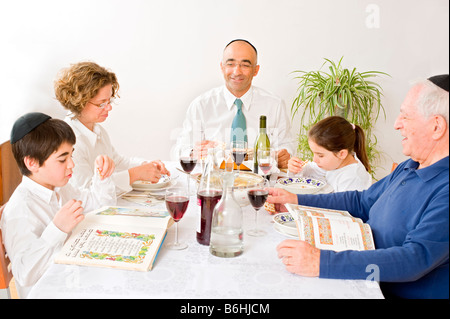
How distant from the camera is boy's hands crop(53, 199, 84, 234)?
1.28 m

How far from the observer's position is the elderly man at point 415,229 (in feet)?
3.61

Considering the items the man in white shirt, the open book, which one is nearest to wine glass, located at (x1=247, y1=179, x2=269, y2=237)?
the open book

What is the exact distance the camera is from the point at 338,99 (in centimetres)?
356

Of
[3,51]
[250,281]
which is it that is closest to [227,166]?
[250,281]

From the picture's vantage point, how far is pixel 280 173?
216 cm

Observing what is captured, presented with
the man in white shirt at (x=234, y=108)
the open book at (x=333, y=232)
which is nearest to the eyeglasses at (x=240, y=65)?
the man in white shirt at (x=234, y=108)

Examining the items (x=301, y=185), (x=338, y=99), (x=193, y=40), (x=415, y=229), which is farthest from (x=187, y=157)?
(x=193, y=40)

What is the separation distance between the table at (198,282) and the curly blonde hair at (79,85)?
1.17 meters

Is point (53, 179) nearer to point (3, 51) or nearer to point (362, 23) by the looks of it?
point (3, 51)

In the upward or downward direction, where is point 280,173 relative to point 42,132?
downward

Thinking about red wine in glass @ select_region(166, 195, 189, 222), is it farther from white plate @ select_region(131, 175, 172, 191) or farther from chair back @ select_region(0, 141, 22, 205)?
chair back @ select_region(0, 141, 22, 205)

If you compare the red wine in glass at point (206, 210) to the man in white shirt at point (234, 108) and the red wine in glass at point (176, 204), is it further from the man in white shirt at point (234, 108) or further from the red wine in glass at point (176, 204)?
the man in white shirt at point (234, 108)

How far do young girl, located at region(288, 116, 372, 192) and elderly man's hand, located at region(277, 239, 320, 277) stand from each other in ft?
3.10

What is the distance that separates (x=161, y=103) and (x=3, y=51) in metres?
1.38
